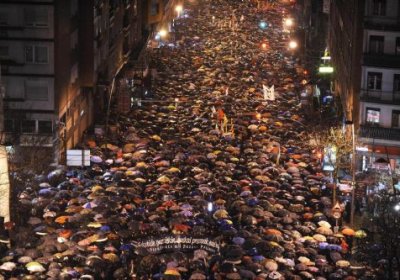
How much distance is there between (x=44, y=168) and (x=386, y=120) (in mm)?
25067

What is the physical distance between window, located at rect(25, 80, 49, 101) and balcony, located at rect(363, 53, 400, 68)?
77.6 ft

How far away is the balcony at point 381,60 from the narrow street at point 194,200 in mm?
8230

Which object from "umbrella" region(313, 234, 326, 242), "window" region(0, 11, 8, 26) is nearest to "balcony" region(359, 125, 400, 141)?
"umbrella" region(313, 234, 326, 242)

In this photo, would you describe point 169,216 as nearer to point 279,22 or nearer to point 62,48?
point 62,48

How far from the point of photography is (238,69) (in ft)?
371

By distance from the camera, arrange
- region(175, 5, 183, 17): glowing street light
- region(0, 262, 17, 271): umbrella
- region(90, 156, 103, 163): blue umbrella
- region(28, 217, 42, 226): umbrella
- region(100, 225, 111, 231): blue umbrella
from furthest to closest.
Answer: region(175, 5, 183, 17): glowing street light → region(90, 156, 103, 163): blue umbrella → region(28, 217, 42, 226): umbrella → region(100, 225, 111, 231): blue umbrella → region(0, 262, 17, 271): umbrella

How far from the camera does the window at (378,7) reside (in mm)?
76094

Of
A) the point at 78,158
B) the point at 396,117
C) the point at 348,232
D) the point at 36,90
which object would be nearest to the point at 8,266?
the point at 348,232

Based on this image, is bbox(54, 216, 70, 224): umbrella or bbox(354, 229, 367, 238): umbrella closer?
bbox(354, 229, 367, 238): umbrella

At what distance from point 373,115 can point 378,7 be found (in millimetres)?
7941

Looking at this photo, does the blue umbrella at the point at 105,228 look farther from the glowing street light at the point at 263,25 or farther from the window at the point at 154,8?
the glowing street light at the point at 263,25

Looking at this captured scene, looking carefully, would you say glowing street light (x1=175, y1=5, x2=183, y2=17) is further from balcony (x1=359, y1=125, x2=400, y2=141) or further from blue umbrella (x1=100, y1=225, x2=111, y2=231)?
blue umbrella (x1=100, y1=225, x2=111, y2=231)

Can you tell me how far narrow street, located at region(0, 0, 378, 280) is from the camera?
51.7 m

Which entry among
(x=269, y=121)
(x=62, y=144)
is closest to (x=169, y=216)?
(x=62, y=144)
